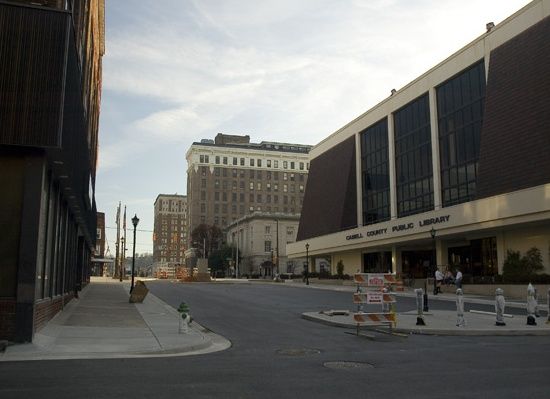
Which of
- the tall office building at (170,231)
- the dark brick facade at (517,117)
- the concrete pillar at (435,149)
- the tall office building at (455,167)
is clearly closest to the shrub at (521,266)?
the tall office building at (455,167)

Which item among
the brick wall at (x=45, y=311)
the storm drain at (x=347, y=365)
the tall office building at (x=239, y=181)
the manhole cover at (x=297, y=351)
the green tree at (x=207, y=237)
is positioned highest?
the tall office building at (x=239, y=181)

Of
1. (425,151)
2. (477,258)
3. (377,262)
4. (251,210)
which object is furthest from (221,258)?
(477,258)

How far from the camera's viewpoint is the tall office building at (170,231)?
188 metres

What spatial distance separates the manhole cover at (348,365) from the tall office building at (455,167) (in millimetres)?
25661

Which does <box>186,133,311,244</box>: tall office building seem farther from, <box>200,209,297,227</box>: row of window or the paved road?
the paved road

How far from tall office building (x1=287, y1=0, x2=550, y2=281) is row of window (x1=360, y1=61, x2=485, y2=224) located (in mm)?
115

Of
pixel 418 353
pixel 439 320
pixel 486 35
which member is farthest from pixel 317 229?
pixel 418 353

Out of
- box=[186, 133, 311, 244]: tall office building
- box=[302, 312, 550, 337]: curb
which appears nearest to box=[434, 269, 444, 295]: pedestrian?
box=[302, 312, 550, 337]: curb

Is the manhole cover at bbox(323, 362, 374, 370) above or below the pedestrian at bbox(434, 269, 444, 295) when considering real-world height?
below

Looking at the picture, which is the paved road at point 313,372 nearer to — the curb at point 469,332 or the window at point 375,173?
the curb at point 469,332

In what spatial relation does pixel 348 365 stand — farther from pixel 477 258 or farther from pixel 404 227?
pixel 404 227

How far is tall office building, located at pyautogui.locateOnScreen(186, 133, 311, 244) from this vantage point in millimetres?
150812

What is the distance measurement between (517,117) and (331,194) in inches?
1393

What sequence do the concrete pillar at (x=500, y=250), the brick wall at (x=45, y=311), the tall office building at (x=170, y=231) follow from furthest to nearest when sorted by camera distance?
1. the tall office building at (x=170, y=231)
2. the concrete pillar at (x=500, y=250)
3. the brick wall at (x=45, y=311)
